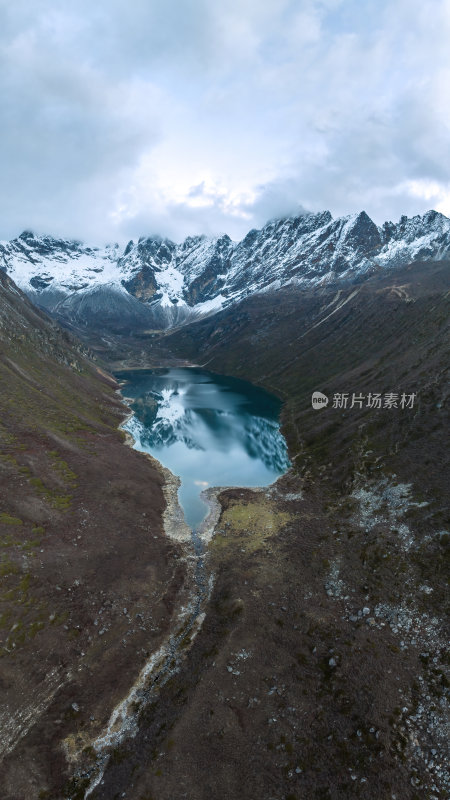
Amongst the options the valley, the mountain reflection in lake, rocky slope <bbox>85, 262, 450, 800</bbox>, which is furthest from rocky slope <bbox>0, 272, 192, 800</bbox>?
the mountain reflection in lake

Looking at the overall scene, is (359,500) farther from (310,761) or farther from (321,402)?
(321,402)

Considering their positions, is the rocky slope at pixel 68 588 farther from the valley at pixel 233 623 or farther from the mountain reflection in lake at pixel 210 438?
the mountain reflection in lake at pixel 210 438

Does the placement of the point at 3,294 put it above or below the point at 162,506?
above

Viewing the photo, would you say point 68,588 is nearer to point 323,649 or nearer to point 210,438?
point 323,649

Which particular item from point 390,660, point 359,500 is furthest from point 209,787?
point 359,500

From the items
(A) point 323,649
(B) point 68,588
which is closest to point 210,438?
(B) point 68,588

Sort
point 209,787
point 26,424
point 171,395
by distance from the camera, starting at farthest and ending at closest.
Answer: point 171,395 → point 26,424 → point 209,787
